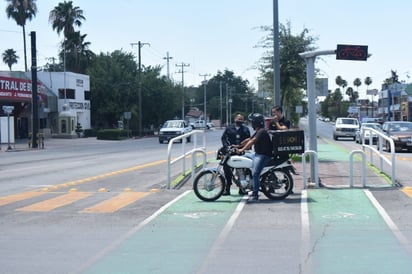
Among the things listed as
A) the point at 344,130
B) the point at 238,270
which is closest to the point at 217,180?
the point at 238,270

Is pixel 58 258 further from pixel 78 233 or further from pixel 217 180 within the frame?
pixel 217 180

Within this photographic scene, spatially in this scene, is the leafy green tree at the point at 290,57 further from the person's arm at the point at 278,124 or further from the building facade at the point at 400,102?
the building facade at the point at 400,102

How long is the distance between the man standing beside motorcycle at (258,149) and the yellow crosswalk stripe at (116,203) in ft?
8.53

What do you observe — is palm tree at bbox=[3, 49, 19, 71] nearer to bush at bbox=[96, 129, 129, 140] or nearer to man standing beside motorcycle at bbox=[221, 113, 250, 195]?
bush at bbox=[96, 129, 129, 140]

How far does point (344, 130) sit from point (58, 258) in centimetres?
3945

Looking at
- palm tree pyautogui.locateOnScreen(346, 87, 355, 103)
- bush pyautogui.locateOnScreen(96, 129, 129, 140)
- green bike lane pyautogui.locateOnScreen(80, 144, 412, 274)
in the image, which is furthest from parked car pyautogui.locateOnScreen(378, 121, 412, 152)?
palm tree pyautogui.locateOnScreen(346, 87, 355, 103)

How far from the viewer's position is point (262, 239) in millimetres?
7824

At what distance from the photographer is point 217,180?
11250 mm

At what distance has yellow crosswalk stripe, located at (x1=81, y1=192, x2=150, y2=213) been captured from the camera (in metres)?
10.6

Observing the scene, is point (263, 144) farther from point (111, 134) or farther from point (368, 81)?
point (368, 81)

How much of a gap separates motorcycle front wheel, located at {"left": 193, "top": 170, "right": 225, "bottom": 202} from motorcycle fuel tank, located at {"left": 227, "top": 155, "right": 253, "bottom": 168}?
36 centimetres

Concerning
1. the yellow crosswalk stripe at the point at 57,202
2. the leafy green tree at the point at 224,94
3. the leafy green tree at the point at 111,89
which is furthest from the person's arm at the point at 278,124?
the leafy green tree at the point at 224,94

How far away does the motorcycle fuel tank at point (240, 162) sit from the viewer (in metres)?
11.1

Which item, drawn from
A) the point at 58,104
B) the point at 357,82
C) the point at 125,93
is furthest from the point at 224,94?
the point at 58,104
